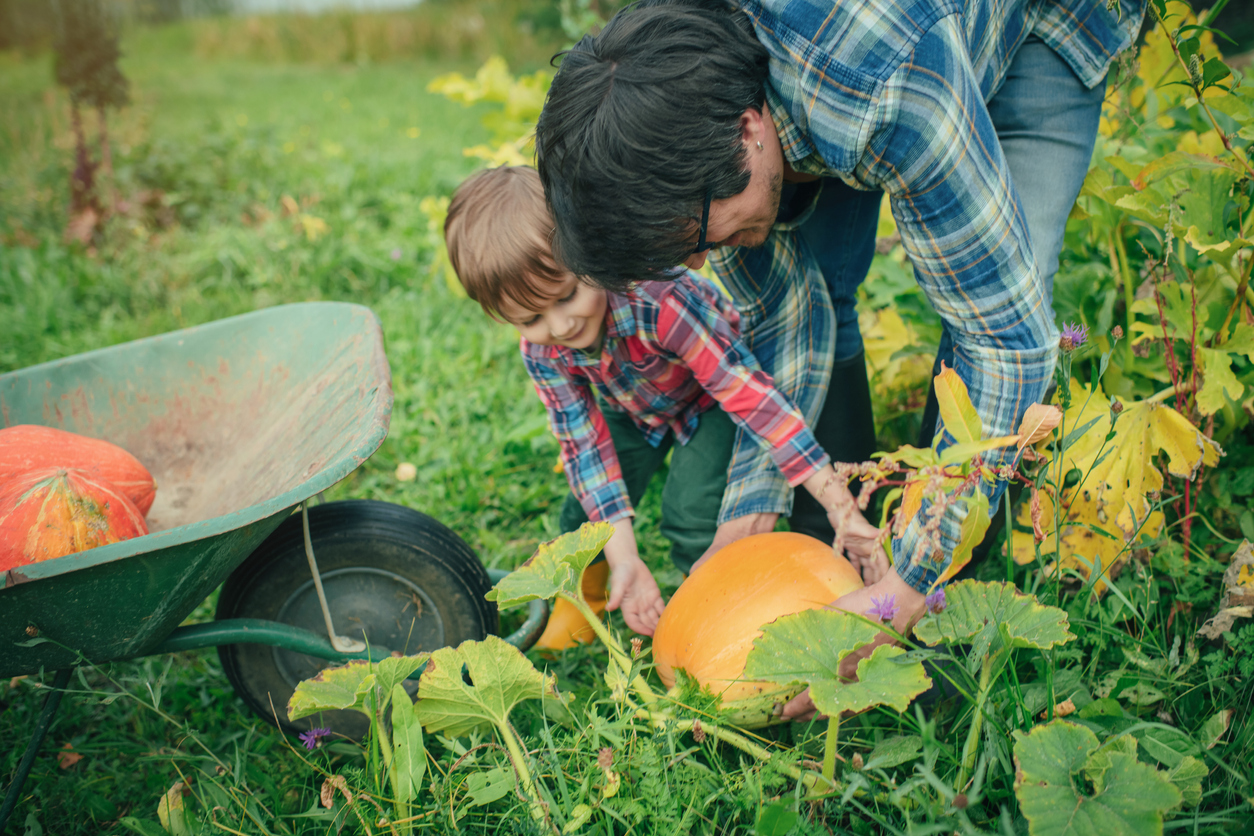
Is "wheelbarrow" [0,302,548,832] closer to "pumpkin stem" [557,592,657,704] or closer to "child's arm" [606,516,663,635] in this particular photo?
"child's arm" [606,516,663,635]

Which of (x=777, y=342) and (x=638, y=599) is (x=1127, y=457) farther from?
(x=638, y=599)

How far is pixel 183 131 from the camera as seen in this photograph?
21.3 ft

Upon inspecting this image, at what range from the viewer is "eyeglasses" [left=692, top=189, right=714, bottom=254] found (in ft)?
3.77

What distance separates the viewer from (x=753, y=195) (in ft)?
3.93

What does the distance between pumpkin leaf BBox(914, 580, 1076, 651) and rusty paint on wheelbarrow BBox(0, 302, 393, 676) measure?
0.94 metres

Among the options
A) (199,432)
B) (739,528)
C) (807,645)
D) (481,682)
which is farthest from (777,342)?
(199,432)

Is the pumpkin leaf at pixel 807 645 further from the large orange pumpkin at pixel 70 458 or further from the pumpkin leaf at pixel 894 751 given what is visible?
the large orange pumpkin at pixel 70 458

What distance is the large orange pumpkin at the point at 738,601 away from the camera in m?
1.38

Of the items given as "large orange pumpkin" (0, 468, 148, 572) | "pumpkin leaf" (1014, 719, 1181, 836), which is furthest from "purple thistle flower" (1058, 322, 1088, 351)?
"large orange pumpkin" (0, 468, 148, 572)

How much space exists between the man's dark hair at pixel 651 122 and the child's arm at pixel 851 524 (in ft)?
1.90

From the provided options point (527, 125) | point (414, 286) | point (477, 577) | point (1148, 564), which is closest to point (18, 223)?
point (414, 286)

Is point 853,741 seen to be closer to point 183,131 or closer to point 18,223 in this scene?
point 18,223

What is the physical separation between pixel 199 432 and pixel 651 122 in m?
1.40

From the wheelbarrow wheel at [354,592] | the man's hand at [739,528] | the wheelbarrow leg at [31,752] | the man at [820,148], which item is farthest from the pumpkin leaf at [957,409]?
the wheelbarrow leg at [31,752]
